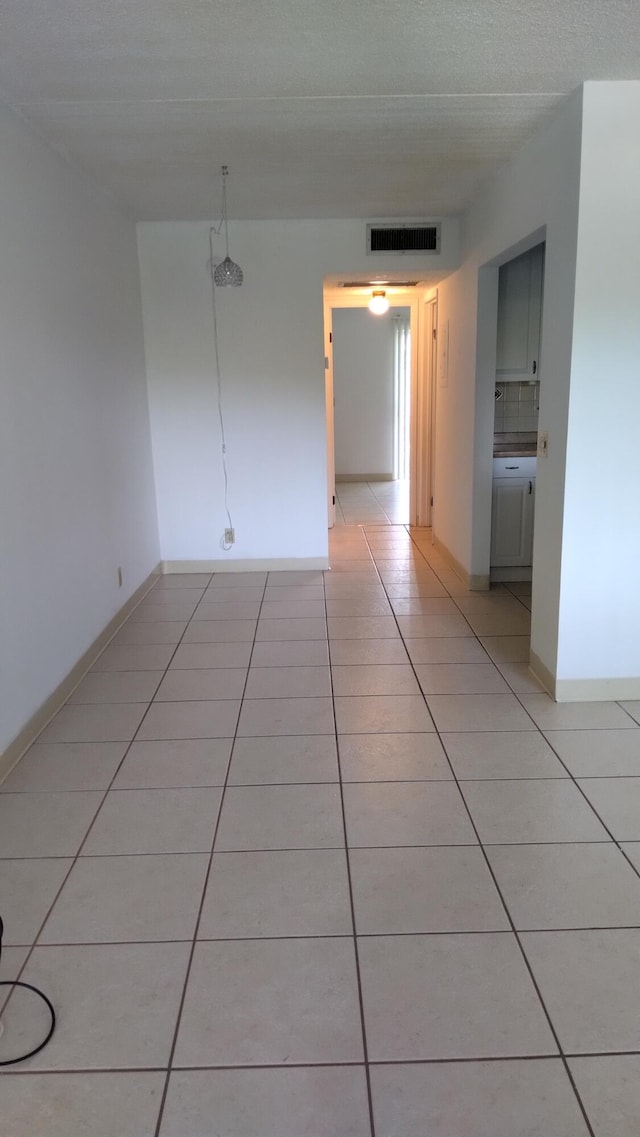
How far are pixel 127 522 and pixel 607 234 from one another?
3.03 meters

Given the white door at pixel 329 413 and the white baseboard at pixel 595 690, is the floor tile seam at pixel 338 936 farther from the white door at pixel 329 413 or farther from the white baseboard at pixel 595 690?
the white door at pixel 329 413

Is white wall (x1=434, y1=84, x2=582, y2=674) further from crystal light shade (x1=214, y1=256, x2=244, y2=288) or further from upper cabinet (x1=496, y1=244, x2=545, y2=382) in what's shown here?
crystal light shade (x1=214, y1=256, x2=244, y2=288)

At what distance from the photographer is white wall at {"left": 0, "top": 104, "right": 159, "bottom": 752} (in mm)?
2842

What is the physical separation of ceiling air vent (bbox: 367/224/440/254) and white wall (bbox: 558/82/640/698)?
2.38m

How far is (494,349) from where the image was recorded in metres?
4.57

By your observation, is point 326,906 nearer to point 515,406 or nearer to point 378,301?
point 515,406

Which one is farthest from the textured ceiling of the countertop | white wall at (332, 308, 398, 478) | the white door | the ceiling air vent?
white wall at (332, 308, 398, 478)

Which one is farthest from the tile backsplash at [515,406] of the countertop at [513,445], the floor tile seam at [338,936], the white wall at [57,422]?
the floor tile seam at [338,936]

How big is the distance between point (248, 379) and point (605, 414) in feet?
9.61

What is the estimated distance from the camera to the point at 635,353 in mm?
2912

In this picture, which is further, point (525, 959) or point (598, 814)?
point (598, 814)

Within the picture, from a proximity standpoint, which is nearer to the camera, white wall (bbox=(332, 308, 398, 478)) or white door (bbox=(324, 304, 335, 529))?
white door (bbox=(324, 304, 335, 529))

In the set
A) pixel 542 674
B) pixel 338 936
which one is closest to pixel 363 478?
pixel 542 674

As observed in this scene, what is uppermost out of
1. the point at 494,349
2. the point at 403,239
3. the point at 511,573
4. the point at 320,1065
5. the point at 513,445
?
the point at 403,239
